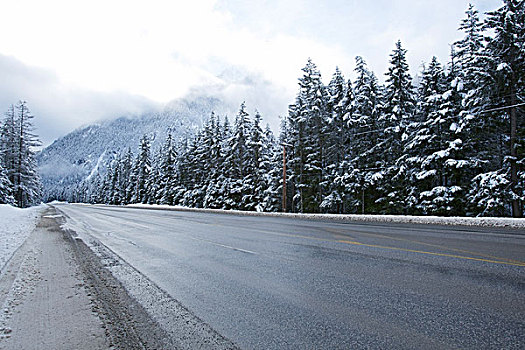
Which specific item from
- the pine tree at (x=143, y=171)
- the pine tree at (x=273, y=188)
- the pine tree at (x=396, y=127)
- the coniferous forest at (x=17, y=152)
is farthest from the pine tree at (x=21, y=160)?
the pine tree at (x=396, y=127)

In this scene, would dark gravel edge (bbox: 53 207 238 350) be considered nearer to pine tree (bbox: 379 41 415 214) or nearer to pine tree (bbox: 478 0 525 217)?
pine tree (bbox: 478 0 525 217)

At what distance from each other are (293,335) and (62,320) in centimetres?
267

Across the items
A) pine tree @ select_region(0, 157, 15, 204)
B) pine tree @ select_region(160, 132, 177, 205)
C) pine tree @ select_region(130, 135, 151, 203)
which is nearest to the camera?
pine tree @ select_region(0, 157, 15, 204)

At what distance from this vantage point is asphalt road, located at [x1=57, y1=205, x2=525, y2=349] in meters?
3.06

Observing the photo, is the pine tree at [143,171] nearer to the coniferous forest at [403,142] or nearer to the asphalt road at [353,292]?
the coniferous forest at [403,142]

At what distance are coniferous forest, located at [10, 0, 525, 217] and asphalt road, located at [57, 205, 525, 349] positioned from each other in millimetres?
16027

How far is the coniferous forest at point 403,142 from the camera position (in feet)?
65.6

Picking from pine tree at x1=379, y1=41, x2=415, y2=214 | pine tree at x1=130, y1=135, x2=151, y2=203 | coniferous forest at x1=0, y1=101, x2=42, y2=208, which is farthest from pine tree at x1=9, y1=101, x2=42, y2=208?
pine tree at x1=379, y1=41, x2=415, y2=214

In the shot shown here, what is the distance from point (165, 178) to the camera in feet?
198

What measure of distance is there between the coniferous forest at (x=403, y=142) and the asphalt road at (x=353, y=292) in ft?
52.6

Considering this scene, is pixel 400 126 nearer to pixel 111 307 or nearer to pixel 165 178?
pixel 111 307

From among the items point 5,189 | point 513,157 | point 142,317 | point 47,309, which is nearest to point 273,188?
point 513,157

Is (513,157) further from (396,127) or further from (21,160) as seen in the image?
(21,160)

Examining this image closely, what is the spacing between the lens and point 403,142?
87.6 ft
